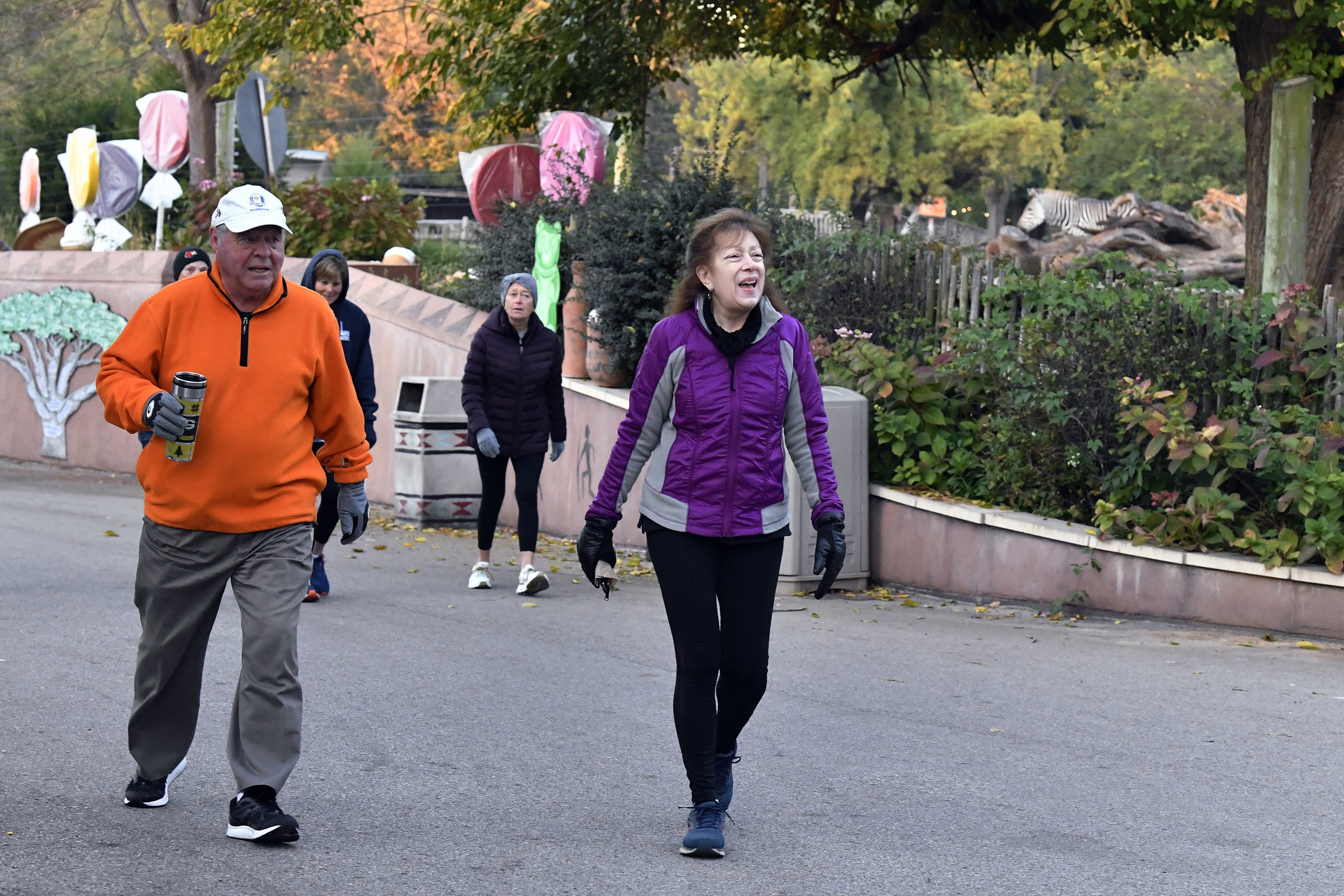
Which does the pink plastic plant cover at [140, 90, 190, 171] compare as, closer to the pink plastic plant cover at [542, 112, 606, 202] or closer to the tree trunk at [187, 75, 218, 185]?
the tree trunk at [187, 75, 218, 185]

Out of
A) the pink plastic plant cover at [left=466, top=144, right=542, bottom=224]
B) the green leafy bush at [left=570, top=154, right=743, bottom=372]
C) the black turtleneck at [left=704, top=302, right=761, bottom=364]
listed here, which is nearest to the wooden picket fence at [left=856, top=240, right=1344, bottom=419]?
the green leafy bush at [left=570, top=154, right=743, bottom=372]

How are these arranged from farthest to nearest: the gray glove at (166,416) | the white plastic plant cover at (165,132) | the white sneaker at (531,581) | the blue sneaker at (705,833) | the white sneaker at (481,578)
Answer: the white plastic plant cover at (165,132) → the white sneaker at (481,578) → the white sneaker at (531,581) → the blue sneaker at (705,833) → the gray glove at (166,416)

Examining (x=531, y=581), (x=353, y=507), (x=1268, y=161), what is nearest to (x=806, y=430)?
(x=353, y=507)

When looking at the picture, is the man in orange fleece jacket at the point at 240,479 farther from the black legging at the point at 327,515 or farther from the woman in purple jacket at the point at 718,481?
the black legging at the point at 327,515

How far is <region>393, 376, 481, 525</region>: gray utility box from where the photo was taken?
12703 mm

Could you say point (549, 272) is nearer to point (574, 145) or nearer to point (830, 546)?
point (574, 145)

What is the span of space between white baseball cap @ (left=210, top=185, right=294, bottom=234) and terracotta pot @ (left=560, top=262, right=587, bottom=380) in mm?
8077

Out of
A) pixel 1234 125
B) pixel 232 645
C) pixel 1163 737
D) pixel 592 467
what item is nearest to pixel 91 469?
pixel 592 467

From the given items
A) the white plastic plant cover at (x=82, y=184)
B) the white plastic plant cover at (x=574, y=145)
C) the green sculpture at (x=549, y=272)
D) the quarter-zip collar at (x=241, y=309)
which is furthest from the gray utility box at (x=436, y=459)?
the white plastic plant cover at (x=82, y=184)

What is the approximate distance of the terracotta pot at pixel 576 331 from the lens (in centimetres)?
1266

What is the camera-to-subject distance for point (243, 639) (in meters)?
4.50

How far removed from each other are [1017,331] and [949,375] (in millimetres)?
562

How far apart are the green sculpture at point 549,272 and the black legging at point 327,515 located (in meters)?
4.88

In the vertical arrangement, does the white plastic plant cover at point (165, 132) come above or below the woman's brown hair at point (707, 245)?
above
